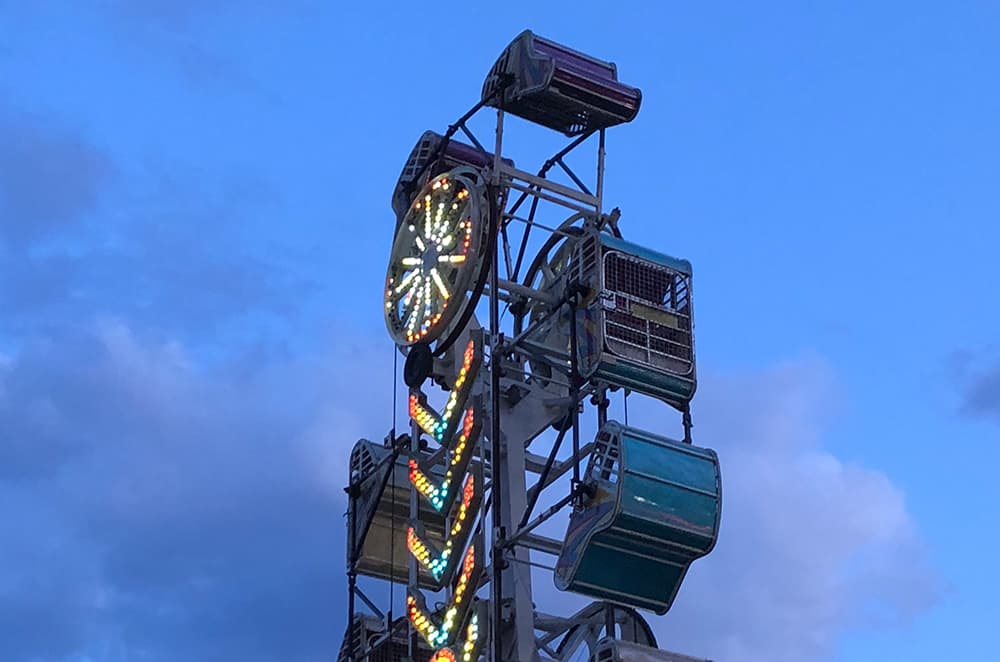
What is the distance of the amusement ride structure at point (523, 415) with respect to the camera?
1350 inches

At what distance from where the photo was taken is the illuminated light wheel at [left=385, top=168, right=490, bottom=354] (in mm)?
39656

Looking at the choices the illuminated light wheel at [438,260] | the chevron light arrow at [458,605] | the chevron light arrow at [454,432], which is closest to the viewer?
the chevron light arrow at [458,605]

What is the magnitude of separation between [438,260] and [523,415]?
4.31m

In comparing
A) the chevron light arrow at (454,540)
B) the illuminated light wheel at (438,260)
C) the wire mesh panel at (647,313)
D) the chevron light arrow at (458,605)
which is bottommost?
the chevron light arrow at (458,605)

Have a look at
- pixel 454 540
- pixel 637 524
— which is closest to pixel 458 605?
pixel 454 540

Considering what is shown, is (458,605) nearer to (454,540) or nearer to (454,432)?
(454,540)

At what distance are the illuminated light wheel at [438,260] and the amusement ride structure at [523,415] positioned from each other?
0.15ft

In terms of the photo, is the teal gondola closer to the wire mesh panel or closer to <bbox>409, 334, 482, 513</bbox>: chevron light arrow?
the wire mesh panel

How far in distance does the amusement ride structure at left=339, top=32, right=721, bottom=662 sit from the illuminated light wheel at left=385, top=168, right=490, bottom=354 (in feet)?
0.15

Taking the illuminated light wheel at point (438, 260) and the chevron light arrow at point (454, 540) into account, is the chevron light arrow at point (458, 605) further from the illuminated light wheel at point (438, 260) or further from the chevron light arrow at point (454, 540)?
the illuminated light wheel at point (438, 260)

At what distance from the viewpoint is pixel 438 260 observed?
40844 millimetres

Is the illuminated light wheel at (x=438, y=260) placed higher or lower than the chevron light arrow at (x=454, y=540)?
higher

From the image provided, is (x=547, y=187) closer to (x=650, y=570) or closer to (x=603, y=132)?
(x=603, y=132)

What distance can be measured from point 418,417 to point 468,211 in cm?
452
